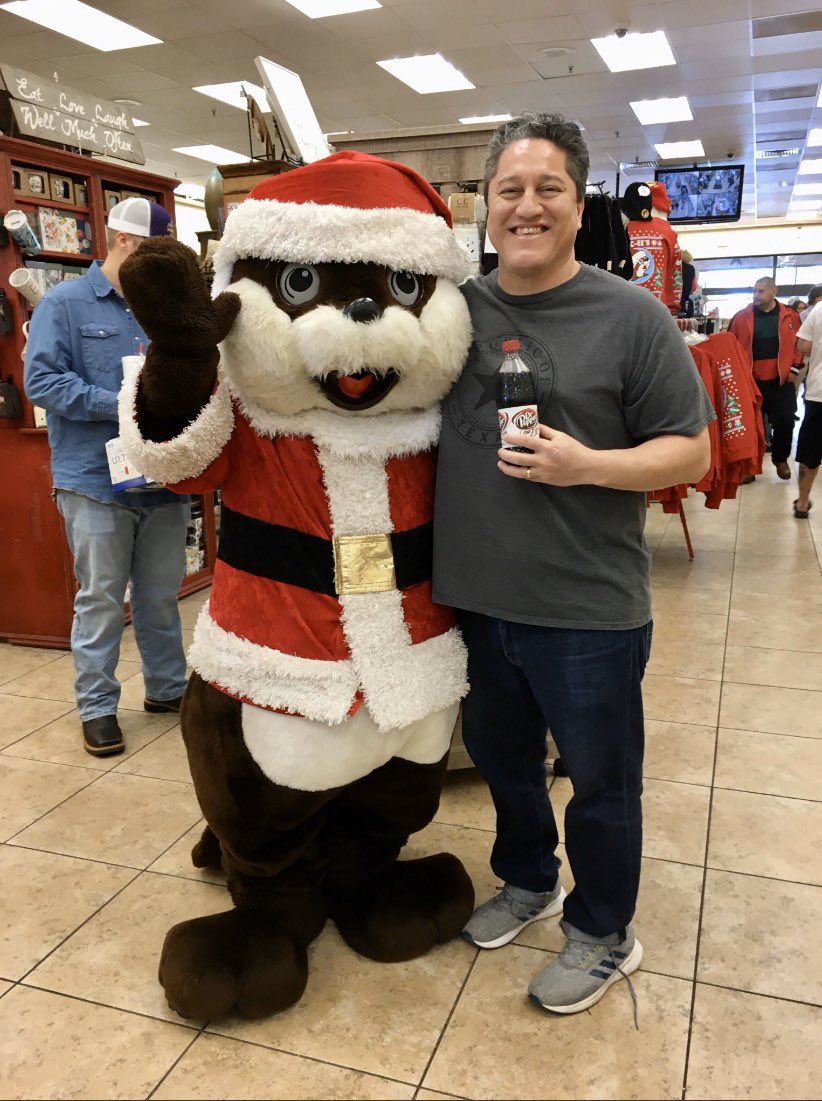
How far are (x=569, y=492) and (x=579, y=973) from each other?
0.93 metres

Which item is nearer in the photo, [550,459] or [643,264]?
[550,459]

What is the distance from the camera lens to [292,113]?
94.0 inches

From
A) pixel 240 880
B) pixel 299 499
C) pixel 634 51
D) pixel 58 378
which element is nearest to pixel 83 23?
pixel 634 51

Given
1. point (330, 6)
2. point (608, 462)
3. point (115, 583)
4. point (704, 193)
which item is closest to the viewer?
point (608, 462)

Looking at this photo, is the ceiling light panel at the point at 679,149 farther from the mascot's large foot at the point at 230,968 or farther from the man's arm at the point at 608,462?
the mascot's large foot at the point at 230,968

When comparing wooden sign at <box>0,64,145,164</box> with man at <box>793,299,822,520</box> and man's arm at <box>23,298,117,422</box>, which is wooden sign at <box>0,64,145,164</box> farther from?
man at <box>793,299,822,520</box>

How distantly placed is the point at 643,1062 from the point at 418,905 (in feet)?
1.72

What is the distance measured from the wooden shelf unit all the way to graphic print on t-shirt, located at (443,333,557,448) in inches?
100

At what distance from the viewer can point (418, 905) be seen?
6.21 ft

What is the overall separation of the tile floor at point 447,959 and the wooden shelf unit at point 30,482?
749 millimetres

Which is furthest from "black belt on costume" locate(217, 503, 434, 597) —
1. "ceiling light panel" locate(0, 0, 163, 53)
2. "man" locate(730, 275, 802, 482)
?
"man" locate(730, 275, 802, 482)

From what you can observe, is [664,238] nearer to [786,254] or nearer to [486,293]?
[486,293]

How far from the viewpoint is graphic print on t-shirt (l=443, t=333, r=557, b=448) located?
5.05 feet

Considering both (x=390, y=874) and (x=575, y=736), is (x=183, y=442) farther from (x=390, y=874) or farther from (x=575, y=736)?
(x=390, y=874)
